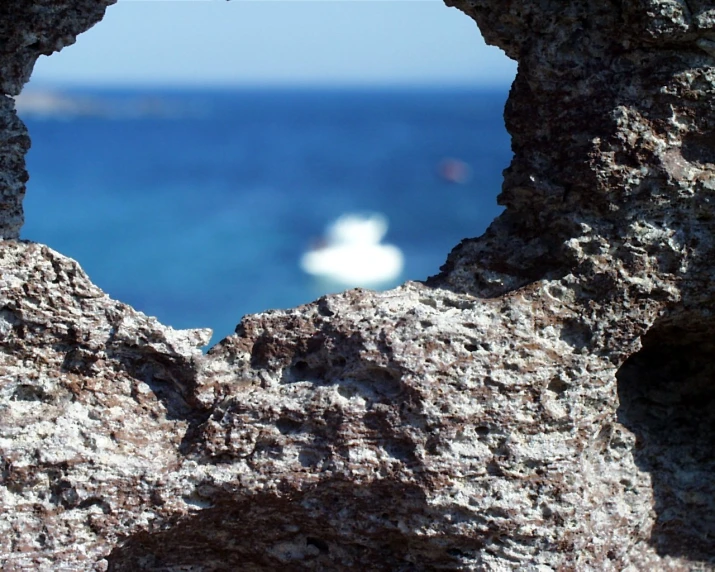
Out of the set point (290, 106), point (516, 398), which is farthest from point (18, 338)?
point (290, 106)

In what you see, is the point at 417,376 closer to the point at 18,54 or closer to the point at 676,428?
the point at 676,428

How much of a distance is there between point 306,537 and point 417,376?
89 cm

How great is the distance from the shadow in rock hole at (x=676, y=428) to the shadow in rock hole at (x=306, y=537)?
1.07 meters

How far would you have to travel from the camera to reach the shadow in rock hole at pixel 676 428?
398 cm

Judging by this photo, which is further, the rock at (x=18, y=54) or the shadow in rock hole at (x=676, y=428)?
the shadow in rock hole at (x=676, y=428)

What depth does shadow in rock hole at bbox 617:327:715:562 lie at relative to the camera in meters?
3.98

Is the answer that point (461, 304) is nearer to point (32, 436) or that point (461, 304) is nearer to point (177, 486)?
point (177, 486)

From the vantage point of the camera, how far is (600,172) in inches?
136

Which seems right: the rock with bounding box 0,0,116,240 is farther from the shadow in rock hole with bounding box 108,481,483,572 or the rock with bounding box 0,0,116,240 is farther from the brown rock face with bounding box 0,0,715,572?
the shadow in rock hole with bounding box 108,481,483,572

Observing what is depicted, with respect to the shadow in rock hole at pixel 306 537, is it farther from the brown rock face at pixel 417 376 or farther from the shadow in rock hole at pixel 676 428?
the shadow in rock hole at pixel 676 428

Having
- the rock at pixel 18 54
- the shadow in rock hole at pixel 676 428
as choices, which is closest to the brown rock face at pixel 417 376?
the rock at pixel 18 54

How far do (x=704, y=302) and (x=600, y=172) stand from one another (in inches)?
29.3

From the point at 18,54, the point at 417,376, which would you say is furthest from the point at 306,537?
the point at 18,54

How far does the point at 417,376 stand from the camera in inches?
132
